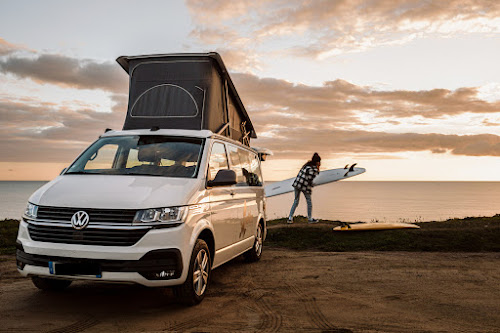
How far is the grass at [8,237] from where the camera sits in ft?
36.3

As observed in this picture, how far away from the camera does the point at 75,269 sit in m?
5.14

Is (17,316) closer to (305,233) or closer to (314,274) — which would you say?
(314,274)

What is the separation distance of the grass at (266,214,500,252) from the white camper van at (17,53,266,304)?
3627 millimetres

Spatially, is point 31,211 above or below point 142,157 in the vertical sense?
below

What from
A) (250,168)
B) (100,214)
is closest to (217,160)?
(100,214)

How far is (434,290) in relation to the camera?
6.70 metres

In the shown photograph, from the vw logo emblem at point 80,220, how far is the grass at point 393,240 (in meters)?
7.05

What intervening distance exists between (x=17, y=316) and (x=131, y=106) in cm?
518

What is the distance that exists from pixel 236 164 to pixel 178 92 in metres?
2.32

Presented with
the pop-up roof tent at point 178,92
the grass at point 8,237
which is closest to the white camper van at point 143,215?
the pop-up roof tent at point 178,92

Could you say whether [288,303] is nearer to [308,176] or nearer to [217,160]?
[217,160]

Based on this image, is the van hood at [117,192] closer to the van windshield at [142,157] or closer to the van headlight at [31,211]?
the van headlight at [31,211]

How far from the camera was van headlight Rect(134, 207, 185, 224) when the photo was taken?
5.16 m

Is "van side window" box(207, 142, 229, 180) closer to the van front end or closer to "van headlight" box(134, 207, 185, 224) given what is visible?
"van headlight" box(134, 207, 185, 224)
